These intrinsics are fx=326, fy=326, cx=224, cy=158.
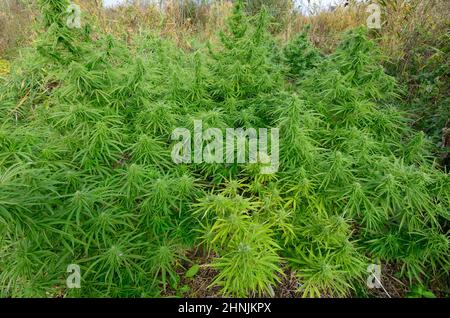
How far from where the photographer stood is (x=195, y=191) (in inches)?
71.2

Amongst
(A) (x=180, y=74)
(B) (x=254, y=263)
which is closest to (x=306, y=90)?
(A) (x=180, y=74)

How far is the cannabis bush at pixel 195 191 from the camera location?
1.54 meters

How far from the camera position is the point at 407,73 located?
10.1 ft

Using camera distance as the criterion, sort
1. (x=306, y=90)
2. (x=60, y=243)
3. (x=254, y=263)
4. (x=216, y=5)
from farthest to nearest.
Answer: (x=216, y=5) < (x=306, y=90) < (x=60, y=243) < (x=254, y=263)

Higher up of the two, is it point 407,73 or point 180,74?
point 407,73

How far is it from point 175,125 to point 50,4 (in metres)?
0.99

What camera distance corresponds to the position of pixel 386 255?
181 cm

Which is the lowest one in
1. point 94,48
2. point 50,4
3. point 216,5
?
point 94,48

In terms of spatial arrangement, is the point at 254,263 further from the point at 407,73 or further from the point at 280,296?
the point at 407,73

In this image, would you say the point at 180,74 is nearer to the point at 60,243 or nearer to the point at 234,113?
the point at 234,113

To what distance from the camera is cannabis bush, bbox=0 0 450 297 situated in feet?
5.07

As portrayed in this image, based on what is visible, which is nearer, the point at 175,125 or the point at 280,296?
the point at 280,296

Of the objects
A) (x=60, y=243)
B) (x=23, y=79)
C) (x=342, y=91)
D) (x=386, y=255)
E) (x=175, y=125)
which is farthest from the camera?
(x=23, y=79)

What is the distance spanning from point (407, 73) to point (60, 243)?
3.19 meters
